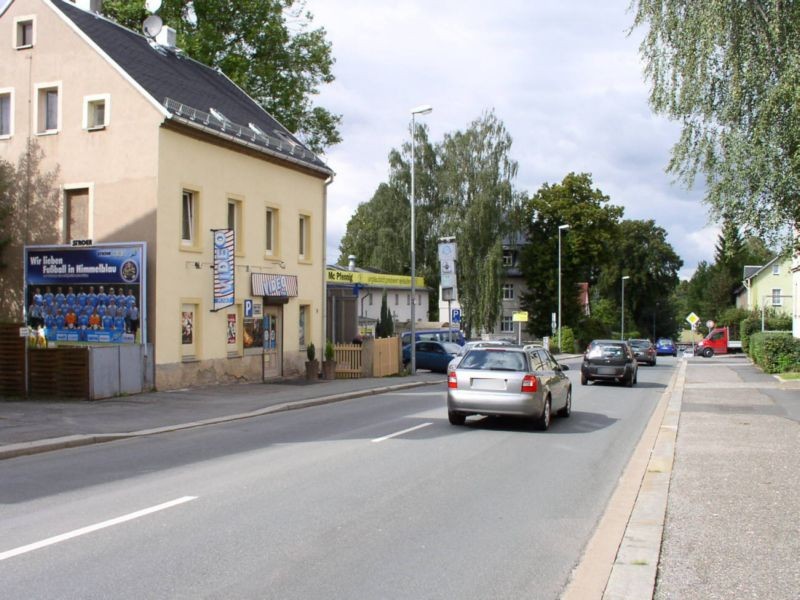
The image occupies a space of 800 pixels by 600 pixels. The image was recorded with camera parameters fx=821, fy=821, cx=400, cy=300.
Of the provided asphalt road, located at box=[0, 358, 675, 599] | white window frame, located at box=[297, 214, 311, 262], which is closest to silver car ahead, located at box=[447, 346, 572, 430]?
asphalt road, located at box=[0, 358, 675, 599]

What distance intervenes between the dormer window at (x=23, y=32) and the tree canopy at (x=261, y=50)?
959 centimetres

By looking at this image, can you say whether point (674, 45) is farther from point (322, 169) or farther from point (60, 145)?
point (60, 145)

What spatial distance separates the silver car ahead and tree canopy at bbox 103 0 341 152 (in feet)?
76.3

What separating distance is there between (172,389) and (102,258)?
12.4 feet

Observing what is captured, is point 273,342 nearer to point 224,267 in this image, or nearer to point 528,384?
point 224,267

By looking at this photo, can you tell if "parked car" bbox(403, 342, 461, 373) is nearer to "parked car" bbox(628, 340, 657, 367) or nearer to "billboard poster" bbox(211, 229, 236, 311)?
"billboard poster" bbox(211, 229, 236, 311)

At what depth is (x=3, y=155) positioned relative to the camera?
919 inches

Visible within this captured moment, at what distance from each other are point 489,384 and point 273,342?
14009 mm

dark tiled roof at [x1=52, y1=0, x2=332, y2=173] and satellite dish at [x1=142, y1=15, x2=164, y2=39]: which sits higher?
satellite dish at [x1=142, y1=15, x2=164, y2=39]

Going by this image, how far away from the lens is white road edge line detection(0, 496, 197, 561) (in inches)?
239

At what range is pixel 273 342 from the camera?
26.8 meters

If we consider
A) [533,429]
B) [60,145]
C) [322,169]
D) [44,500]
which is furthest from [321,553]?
[322,169]

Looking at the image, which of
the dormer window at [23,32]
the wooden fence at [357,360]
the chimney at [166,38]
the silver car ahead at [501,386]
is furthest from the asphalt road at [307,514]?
the chimney at [166,38]

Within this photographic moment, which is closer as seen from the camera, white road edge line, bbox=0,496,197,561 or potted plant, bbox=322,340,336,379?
white road edge line, bbox=0,496,197,561
